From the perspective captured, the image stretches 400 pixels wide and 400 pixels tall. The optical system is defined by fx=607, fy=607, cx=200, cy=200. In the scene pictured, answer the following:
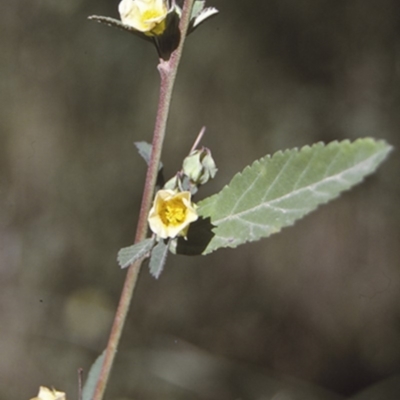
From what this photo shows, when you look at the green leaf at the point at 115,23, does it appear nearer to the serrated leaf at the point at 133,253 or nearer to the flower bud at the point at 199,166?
the flower bud at the point at 199,166

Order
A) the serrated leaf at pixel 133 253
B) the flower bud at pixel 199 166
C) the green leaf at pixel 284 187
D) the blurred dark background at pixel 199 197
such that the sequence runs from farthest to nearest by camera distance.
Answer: the blurred dark background at pixel 199 197 < the flower bud at pixel 199 166 < the serrated leaf at pixel 133 253 < the green leaf at pixel 284 187

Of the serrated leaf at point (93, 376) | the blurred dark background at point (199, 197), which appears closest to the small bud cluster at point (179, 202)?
the serrated leaf at point (93, 376)

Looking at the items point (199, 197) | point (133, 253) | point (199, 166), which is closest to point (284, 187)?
point (199, 166)

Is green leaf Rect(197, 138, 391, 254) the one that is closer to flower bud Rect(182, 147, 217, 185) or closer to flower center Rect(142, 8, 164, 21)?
flower bud Rect(182, 147, 217, 185)

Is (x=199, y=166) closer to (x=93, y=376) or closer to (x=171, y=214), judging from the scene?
(x=171, y=214)

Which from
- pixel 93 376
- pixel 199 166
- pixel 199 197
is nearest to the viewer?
pixel 199 166

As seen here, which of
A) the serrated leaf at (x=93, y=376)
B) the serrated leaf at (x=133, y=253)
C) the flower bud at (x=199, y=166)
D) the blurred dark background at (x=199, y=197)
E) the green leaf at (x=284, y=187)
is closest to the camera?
the green leaf at (x=284, y=187)

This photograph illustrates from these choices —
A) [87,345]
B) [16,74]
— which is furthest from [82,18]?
[87,345]
